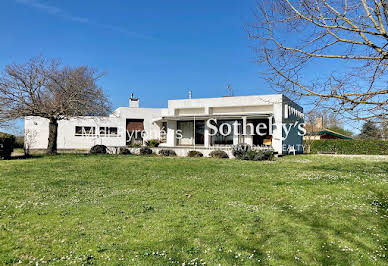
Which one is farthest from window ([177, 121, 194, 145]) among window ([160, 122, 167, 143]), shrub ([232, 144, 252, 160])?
shrub ([232, 144, 252, 160])

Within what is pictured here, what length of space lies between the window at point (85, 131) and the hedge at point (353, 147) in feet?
92.6

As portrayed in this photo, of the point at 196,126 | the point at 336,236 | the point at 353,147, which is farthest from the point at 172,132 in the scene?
the point at 336,236

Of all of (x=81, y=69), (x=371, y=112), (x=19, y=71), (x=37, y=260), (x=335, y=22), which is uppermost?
(x=81, y=69)

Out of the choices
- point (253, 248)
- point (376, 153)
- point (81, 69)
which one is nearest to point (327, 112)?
point (253, 248)

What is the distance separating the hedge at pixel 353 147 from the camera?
29391mm

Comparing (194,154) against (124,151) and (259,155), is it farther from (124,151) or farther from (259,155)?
(124,151)

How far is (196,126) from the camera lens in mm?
29031

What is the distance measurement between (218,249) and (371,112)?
3.90 m

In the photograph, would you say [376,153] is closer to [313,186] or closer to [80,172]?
[313,186]

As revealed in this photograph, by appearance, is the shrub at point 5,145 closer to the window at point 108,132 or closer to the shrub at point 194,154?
the shrub at point 194,154

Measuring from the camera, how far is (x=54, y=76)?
21.8 m

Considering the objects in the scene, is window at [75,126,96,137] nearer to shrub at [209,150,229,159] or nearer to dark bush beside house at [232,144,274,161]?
shrub at [209,150,229,159]

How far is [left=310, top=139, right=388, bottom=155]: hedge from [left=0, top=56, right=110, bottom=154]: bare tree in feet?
81.3

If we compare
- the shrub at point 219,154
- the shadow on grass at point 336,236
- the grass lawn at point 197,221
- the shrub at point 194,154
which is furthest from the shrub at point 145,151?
the shadow on grass at point 336,236
